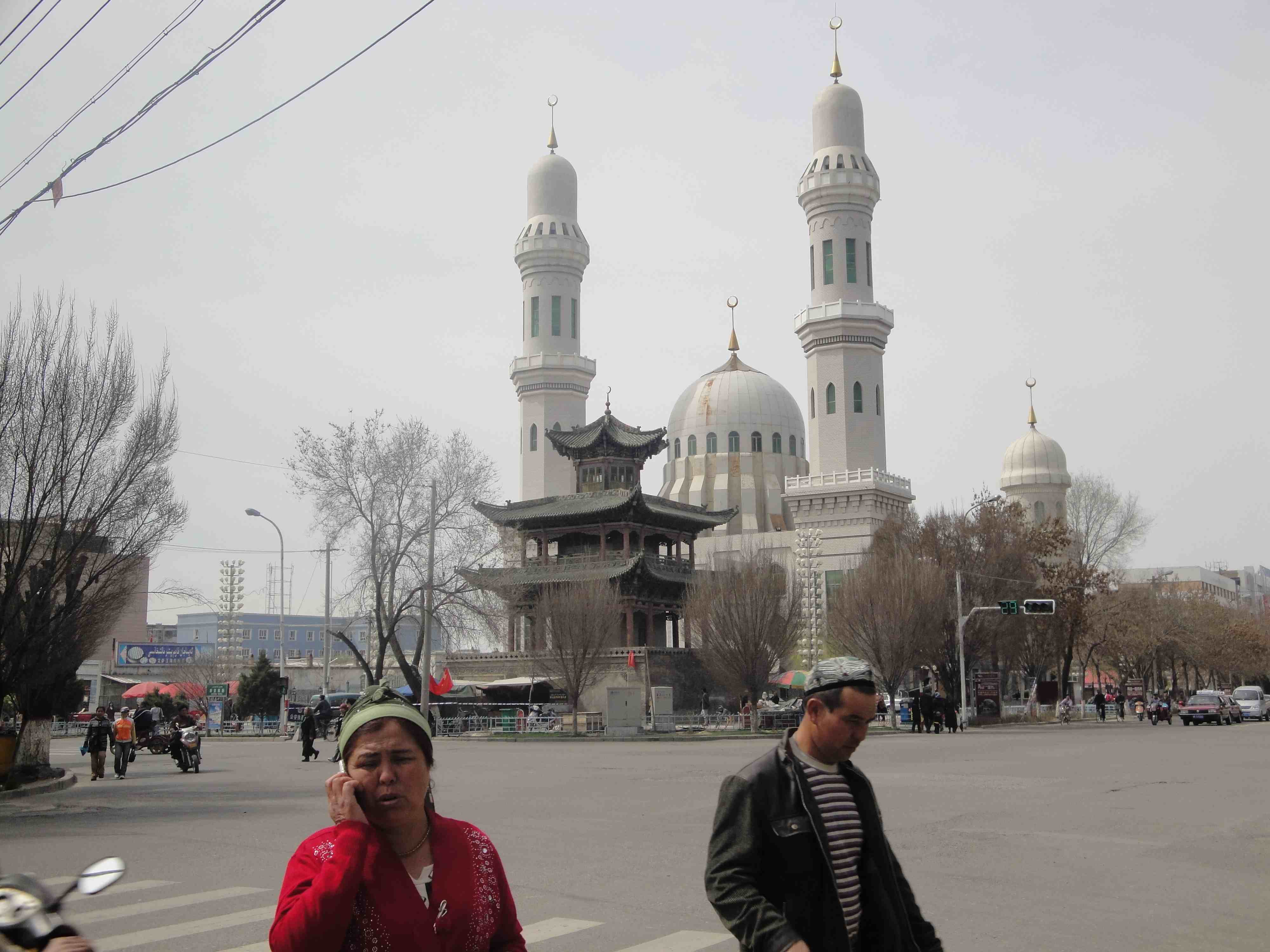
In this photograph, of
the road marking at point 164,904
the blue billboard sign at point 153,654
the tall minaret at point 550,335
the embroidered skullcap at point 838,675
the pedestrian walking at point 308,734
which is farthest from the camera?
the blue billboard sign at point 153,654

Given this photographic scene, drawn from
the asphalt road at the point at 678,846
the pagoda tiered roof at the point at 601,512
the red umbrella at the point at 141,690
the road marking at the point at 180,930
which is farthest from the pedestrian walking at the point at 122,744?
the pagoda tiered roof at the point at 601,512

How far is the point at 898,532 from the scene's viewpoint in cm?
5331

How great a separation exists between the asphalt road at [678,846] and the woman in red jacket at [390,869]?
4.88 metres

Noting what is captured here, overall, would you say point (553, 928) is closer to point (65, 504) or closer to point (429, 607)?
point (65, 504)

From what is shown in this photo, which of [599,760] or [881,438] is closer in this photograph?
[599,760]

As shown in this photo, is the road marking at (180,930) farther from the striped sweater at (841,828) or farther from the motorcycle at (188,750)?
the motorcycle at (188,750)

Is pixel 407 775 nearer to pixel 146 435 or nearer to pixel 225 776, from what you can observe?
pixel 146 435

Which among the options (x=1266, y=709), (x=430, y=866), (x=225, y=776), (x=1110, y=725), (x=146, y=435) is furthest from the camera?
(x=1266, y=709)

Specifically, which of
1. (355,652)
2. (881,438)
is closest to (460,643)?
(355,652)

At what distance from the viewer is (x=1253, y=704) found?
5834cm

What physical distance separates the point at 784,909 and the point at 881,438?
69965 mm

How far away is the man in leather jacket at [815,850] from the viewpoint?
12.0 ft

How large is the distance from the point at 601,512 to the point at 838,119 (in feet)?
88.9

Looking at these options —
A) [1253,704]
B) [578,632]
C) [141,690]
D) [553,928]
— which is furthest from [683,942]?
[1253,704]
